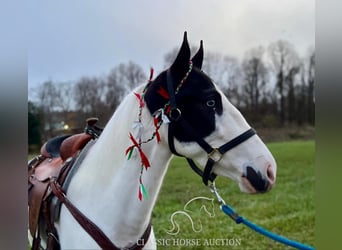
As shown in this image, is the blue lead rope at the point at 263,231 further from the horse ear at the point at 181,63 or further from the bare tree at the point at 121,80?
the bare tree at the point at 121,80

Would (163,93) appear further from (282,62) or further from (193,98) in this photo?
(282,62)

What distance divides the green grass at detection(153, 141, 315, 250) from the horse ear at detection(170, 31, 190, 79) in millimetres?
297

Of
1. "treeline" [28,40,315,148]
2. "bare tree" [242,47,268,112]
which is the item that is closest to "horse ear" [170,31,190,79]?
"treeline" [28,40,315,148]

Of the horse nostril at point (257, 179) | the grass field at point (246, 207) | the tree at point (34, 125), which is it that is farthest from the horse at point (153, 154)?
the tree at point (34, 125)

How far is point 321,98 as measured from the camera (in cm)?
73

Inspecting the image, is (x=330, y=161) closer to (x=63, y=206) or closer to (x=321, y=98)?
(x=321, y=98)

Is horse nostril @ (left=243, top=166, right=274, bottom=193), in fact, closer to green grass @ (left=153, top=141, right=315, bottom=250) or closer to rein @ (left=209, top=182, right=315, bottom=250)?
rein @ (left=209, top=182, right=315, bottom=250)

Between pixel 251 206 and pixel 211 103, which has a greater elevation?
pixel 211 103

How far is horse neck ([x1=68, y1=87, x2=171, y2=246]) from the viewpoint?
926 mm

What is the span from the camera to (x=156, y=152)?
92cm

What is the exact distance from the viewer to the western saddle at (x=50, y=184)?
3.53ft

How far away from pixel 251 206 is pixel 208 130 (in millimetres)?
602

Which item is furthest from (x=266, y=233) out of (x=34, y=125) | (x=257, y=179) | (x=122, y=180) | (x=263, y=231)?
(x=34, y=125)

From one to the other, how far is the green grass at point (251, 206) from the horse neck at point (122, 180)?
17cm
